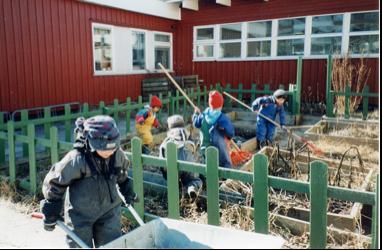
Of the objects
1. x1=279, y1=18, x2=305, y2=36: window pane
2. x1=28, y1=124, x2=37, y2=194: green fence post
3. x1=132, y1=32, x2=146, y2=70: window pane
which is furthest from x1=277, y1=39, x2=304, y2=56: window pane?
x1=28, y1=124, x2=37, y2=194: green fence post

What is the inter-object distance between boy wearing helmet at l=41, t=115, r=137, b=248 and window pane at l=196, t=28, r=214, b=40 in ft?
39.3

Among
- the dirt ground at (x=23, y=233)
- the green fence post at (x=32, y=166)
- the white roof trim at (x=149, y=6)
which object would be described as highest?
the white roof trim at (x=149, y=6)

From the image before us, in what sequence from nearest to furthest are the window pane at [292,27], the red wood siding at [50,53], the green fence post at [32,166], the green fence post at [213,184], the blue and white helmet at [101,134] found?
the blue and white helmet at [101,134], the green fence post at [213,184], the green fence post at [32,166], the red wood siding at [50,53], the window pane at [292,27]

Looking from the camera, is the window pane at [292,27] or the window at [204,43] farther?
the window at [204,43]

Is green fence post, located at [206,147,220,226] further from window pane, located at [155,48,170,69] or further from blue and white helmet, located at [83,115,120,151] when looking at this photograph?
window pane, located at [155,48,170,69]

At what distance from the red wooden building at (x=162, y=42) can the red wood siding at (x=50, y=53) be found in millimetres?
26

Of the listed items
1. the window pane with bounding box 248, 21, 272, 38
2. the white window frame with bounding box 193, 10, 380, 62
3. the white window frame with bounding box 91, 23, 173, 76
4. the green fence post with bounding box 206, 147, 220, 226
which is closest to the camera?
the green fence post with bounding box 206, 147, 220, 226

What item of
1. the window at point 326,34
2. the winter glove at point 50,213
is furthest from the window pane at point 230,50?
the winter glove at point 50,213

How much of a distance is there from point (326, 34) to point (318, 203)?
10.2 metres

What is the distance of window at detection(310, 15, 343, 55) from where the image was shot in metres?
11.6

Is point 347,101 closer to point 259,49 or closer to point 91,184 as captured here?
point 259,49

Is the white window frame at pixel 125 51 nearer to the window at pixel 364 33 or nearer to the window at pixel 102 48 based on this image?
the window at pixel 102 48

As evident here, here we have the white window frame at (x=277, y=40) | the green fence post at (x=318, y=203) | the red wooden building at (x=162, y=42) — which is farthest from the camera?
the white window frame at (x=277, y=40)

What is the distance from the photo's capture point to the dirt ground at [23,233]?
353 cm
